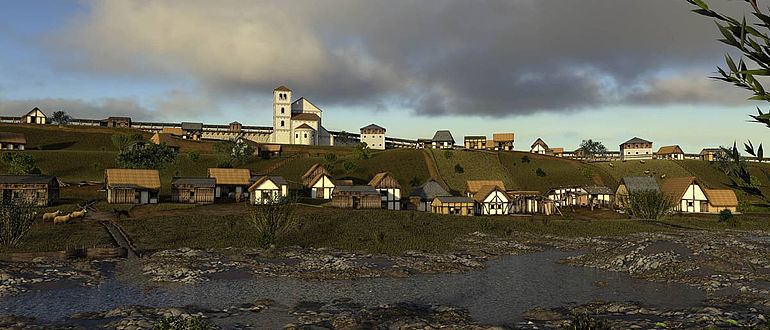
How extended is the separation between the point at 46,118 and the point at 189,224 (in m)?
137

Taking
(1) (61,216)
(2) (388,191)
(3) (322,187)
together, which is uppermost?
(3) (322,187)

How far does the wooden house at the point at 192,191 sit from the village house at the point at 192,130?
84.1 m

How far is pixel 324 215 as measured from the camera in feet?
205

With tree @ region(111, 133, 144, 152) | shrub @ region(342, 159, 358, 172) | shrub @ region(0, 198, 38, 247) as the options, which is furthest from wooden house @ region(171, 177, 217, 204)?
tree @ region(111, 133, 144, 152)

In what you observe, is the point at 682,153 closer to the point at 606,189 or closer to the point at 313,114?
the point at 606,189

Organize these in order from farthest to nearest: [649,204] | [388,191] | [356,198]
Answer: [388,191] → [356,198] → [649,204]

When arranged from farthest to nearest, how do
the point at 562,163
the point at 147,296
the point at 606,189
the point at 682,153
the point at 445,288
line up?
the point at 682,153 → the point at 562,163 → the point at 606,189 → the point at 445,288 → the point at 147,296

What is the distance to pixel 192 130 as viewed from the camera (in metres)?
159

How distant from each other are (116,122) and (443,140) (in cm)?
11179

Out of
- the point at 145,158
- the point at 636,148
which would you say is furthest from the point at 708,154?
the point at 145,158

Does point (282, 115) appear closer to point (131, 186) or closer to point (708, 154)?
point (131, 186)

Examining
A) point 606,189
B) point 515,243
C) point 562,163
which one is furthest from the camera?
point 562,163

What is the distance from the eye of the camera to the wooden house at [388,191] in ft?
272

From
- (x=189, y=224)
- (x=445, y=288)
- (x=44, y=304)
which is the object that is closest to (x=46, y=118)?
(x=189, y=224)
